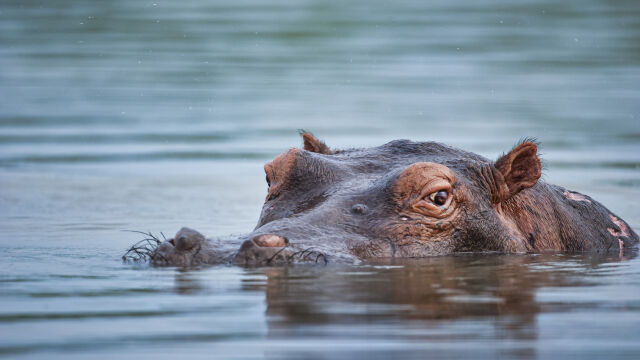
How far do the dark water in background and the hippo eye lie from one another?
1.59 ft

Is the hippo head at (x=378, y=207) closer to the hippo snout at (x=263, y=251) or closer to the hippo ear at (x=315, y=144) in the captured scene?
the hippo snout at (x=263, y=251)

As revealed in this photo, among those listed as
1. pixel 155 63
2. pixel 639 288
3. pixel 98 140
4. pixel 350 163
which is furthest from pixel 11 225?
pixel 155 63

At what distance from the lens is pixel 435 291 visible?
8.97m

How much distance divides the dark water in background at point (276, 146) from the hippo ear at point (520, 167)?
0.66 meters

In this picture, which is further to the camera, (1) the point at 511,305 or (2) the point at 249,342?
(1) the point at 511,305

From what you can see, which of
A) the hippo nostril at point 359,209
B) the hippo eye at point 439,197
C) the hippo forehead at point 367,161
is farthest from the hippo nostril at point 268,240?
the hippo eye at point 439,197

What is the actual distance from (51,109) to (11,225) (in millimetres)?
14472

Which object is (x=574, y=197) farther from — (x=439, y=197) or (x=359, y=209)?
(x=359, y=209)

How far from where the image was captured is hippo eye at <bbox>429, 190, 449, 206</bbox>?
425 inches

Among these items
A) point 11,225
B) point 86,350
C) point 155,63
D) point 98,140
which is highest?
point 155,63

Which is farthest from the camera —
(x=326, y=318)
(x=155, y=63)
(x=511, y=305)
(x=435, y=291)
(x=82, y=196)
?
(x=155, y=63)

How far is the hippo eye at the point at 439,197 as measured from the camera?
10.8 m

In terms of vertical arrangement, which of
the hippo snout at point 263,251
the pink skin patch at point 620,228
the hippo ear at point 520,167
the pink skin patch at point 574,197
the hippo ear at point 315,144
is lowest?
the hippo snout at point 263,251

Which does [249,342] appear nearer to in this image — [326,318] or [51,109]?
[326,318]
